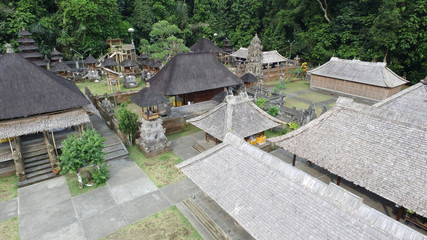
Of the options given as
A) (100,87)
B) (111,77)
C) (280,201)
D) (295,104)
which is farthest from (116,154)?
(295,104)

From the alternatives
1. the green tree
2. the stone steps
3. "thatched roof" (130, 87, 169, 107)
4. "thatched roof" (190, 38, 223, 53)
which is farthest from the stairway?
"thatched roof" (190, 38, 223, 53)

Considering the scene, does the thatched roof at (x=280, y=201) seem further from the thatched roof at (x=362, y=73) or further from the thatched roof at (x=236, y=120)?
the thatched roof at (x=362, y=73)

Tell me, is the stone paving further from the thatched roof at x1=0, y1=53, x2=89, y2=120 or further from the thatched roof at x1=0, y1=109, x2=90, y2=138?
the thatched roof at x1=0, y1=53, x2=89, y2=120

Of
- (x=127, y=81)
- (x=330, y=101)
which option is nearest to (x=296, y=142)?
(x=330, y=101)

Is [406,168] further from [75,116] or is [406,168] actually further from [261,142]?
[75,116]

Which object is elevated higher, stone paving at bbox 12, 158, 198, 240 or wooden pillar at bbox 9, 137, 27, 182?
wooden pillar at bbox 9, 137, 27, 182

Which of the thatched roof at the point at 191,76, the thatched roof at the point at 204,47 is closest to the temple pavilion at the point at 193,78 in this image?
the thatched roof at the point at 191,76

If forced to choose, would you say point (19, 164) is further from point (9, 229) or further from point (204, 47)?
point (204, 47)
